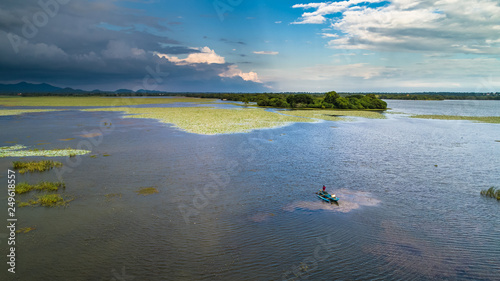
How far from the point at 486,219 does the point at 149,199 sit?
17.3 meters

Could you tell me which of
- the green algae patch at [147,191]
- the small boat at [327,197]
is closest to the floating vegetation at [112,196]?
the green algae patch at [147,191]

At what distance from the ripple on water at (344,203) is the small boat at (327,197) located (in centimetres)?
25

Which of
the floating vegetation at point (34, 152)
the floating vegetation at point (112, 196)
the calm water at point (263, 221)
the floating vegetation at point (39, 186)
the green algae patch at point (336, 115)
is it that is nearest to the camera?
the calm water at point (263, 221)

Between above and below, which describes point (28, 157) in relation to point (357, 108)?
below

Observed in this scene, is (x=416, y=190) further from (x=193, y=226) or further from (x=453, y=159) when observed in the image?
(x=193, y=226)

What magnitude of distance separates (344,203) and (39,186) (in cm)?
1792

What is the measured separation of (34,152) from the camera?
85.2 feet

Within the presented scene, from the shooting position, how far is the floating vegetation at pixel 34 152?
2514 cm

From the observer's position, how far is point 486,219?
542 inches

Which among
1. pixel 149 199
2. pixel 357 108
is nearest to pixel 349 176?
pixel 149 199

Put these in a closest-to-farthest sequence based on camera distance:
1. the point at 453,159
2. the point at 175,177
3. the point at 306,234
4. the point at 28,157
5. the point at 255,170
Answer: the point at 306,234 < the point at 175,177 < the point at 255,170 < the point at 28,157 < the point at 453,159

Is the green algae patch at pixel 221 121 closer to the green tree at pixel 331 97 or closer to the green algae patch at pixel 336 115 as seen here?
the green algae patch at pixel 336 115

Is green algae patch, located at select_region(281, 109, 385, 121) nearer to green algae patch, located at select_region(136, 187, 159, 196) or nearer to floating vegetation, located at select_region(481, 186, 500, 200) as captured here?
floating vegetation, located at select_region(481, 186, 500, 200)

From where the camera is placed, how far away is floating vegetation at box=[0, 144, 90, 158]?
2514 cm
